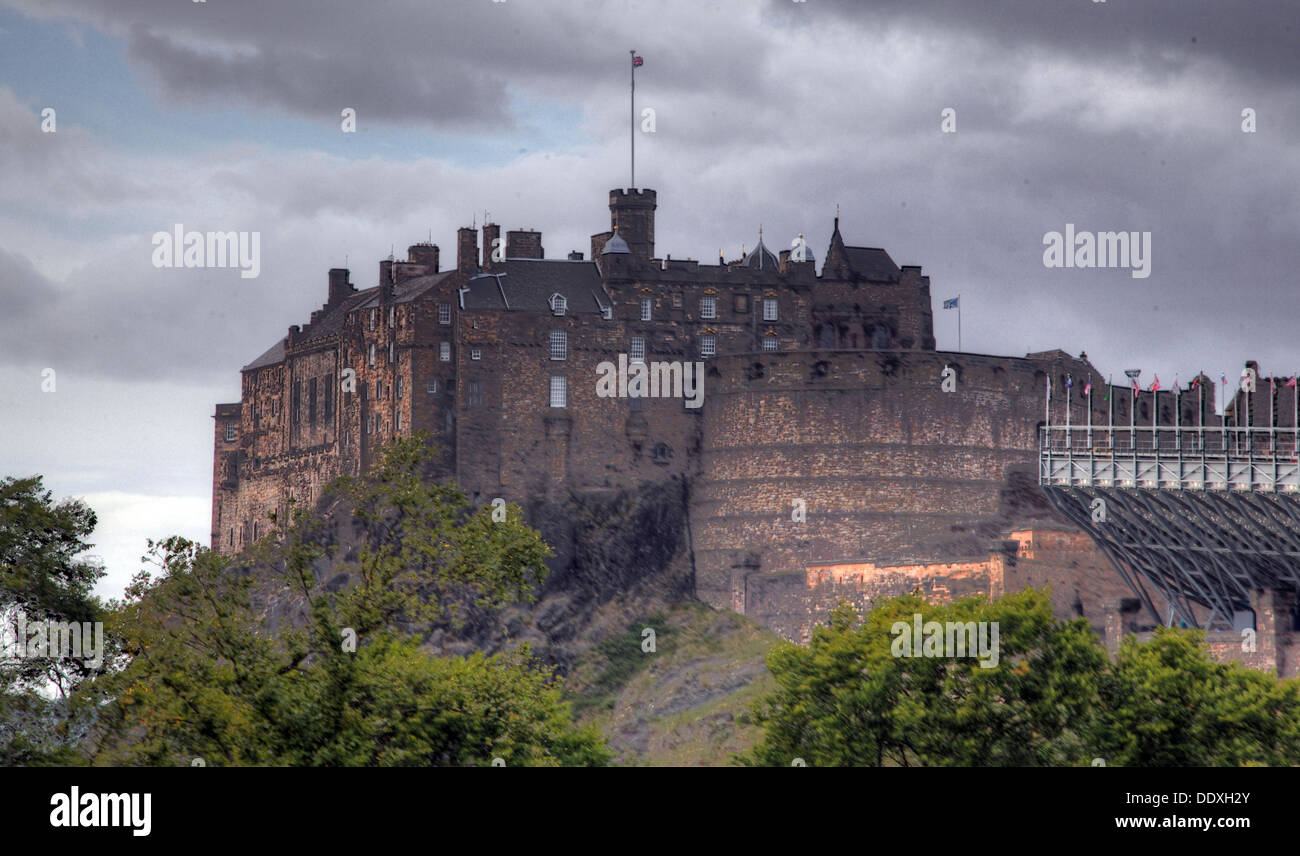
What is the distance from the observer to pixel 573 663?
326 feet

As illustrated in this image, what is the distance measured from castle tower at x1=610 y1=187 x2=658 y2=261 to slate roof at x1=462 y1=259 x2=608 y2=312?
216 cm

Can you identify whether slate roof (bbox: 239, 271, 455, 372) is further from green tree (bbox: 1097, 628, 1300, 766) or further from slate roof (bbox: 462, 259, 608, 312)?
green tree (bbox: 1097, 628, 1300, 766)

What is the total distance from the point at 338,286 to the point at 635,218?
1986 cm

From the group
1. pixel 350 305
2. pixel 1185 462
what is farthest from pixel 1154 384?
pixel 350 305

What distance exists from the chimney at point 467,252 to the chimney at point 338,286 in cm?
1619

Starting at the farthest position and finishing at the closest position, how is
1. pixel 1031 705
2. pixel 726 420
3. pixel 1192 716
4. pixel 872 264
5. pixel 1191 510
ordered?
pixel 872 264, pixel 726 420, pixel 1191 510, pixel 1031 705, pixel 1192 716

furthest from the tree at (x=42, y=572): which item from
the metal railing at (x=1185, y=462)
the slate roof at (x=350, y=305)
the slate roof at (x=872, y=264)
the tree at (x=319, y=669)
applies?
the slate roof at (x=872, y=264)

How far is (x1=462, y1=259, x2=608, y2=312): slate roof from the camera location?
102 meters

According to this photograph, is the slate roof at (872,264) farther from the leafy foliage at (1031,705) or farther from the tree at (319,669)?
the tree at (319,669)

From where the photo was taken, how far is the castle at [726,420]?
99.9 meters

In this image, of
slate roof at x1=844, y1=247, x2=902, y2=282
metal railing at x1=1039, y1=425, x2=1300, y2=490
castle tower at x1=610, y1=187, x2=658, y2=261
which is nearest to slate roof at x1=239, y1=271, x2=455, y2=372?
castle tower at x1=610, y1=187, x2=658, y2=261

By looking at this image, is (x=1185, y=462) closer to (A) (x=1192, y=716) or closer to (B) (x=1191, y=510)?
(B) (x=1191, y=510)

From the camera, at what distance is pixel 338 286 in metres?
120

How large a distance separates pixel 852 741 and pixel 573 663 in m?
37.3
